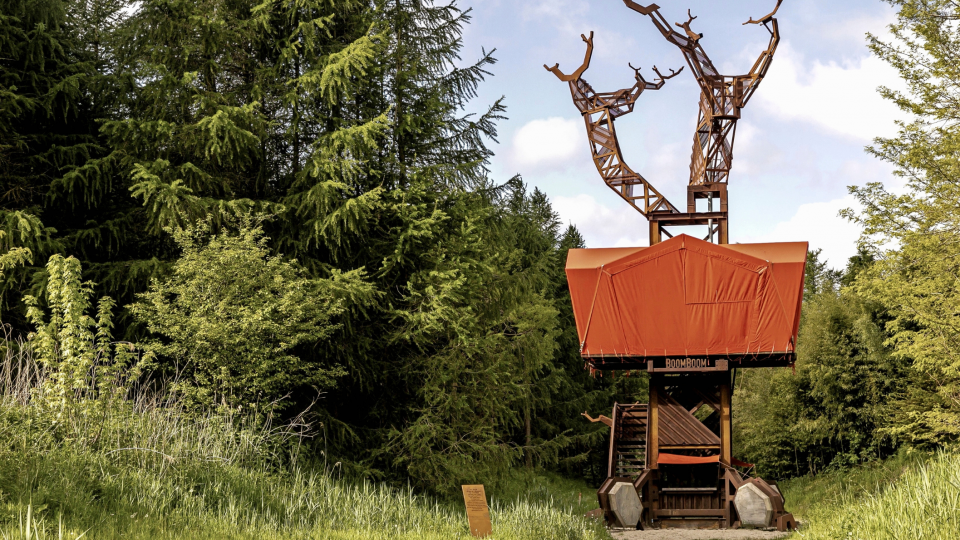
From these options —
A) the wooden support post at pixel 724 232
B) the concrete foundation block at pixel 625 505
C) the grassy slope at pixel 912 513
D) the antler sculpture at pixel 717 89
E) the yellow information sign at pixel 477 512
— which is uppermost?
the antler sculpture at pixel 717 89

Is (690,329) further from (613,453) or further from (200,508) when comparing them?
(200,508)

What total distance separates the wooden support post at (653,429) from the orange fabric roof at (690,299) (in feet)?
4.36

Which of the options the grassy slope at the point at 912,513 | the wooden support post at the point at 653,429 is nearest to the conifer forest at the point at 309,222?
the wooden support post at the point at 653,429

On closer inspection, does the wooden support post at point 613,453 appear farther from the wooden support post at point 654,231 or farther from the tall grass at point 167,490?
the tall grass at point 167,490

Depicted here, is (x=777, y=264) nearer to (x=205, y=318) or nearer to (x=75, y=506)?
(x=205, y=318)

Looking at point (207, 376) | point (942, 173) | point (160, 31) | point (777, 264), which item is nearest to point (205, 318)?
point (207, 376)

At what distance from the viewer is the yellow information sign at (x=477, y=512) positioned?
8.98 m

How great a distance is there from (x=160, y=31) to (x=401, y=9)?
17.6 feet

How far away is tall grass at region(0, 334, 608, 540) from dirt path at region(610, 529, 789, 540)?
192 centimetres

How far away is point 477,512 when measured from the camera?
29.6ft

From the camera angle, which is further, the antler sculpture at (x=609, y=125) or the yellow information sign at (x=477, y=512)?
the antler sculpture at (x=609, y=125)

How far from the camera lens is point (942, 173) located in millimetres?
17297

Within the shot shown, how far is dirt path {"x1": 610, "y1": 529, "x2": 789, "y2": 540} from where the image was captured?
1266cm

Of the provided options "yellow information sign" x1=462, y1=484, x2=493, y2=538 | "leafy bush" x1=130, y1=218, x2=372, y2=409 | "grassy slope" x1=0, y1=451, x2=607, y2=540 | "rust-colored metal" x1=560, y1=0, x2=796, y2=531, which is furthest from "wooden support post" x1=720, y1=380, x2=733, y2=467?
"leafy bush" x1=130, y1=218, x2=372, y2=409
